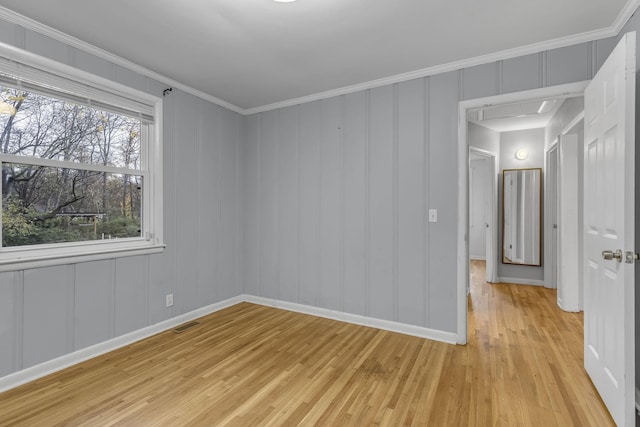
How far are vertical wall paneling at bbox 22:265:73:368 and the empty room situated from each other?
17 millimetres

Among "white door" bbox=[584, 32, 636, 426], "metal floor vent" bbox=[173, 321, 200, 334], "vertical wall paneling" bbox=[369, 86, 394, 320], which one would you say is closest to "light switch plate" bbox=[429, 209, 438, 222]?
"vertical wall paneling" bbox=[369, 86, 394, 320]

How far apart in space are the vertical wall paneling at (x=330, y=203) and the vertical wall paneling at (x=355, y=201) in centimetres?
8

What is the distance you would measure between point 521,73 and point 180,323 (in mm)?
3922

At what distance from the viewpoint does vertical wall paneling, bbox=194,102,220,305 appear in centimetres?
370

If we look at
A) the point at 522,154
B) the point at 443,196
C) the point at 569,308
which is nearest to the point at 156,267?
the point at 443,196

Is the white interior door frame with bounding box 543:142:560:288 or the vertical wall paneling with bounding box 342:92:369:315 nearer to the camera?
the vertical wall paneling with bounding box 342:92:369:315

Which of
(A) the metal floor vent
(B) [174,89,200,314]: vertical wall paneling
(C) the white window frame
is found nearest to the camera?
(C) the white window frame

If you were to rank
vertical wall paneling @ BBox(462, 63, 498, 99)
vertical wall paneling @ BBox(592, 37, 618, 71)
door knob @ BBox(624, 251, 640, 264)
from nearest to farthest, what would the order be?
door knob @ BBox(624, 251, 640, 264) → vertical wall paneling @ BBox(592, 37, 618, 71) → vertical wall paneling @ BBox(462, 63, 498, 99)

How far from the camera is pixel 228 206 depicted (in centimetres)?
405

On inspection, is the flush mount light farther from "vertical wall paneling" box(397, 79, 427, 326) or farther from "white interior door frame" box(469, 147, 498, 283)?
"vertical wall paneling" box(397, 79, 427, 326)

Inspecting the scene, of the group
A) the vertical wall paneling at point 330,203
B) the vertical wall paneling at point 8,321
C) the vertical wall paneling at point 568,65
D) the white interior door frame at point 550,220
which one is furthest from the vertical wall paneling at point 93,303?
the white interior door frame at point 550,220

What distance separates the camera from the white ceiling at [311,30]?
2.14 metres

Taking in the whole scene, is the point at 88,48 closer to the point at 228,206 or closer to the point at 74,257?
the point at 74,257

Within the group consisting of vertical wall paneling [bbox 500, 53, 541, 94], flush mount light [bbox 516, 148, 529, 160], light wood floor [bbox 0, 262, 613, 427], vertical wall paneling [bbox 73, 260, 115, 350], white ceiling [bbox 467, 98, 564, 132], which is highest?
white ceiling [bbox 467, 98, 564, 132]
